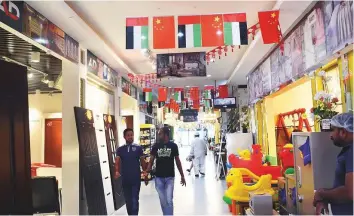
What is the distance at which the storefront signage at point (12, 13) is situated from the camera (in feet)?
12.2

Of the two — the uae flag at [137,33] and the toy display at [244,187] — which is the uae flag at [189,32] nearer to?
the uae flag at [137,33]

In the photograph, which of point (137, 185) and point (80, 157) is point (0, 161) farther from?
point (80, 157)

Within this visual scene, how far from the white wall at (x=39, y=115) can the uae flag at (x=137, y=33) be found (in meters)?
6.19

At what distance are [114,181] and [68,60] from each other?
117 inches

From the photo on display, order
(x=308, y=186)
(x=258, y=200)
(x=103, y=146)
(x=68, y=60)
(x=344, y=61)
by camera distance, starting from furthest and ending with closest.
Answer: (x=103, y=146) → (x=68, y=60) → (x=258, y=200) → (x=344, y=61) → (x=308, y=186)

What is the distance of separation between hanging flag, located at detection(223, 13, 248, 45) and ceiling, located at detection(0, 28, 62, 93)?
3.32 metres

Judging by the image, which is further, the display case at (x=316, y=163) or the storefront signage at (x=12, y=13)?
the storefront signage at (x=12, y=13)

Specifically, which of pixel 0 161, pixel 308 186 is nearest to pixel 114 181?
pixel 0 161

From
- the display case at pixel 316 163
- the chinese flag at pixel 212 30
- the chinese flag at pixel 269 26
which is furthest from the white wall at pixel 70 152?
the display case at pixel 316 163

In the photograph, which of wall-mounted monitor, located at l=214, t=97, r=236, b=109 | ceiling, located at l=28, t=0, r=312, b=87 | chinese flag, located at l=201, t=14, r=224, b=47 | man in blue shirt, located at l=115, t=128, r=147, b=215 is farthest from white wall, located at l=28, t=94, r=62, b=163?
chinese flag, located at l=201, t=14, r=224, b=47

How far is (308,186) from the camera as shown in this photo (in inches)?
135

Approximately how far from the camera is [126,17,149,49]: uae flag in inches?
189

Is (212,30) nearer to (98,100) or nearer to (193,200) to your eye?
(193,200)

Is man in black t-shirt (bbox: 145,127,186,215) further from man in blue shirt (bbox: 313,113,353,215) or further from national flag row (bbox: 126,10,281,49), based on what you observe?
man in blue shirt (bbox: 313,113,353,215)
